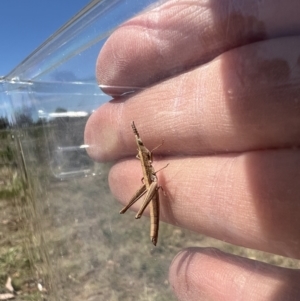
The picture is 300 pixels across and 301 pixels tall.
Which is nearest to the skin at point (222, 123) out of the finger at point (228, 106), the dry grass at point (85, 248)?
the finger at point (228, 106)

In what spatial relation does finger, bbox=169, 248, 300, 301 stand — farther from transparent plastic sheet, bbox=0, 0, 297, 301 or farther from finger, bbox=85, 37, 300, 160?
finger, bbox=85, 37, 300, 160

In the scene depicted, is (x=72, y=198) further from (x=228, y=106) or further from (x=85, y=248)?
(x=228, y=106)

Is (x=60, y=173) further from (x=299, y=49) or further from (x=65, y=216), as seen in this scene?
(x=299, y=49)

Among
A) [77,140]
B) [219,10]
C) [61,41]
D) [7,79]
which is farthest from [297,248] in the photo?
[7,79]

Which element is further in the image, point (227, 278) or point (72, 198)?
point (72, 198)

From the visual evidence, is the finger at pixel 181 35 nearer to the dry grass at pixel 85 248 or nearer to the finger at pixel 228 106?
the finger at pixel 228 106

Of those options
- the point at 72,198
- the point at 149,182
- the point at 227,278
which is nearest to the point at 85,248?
the point at 72,198
